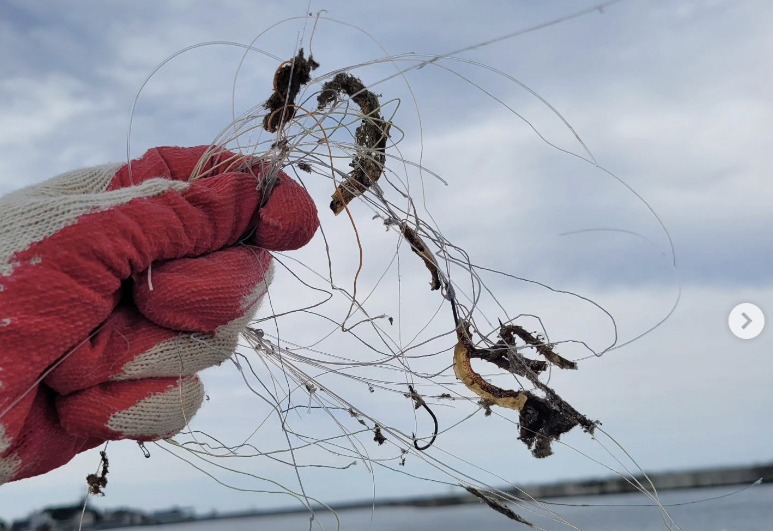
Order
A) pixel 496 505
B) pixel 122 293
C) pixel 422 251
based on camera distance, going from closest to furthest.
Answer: pixel 122 293
pixel 496 505
pixel 422 251

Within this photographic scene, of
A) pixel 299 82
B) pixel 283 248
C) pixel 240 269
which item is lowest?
pixel 240 269

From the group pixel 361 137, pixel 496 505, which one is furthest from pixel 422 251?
pixel 496 505

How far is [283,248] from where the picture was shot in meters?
1.88

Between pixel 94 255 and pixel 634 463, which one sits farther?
pixel 634 463

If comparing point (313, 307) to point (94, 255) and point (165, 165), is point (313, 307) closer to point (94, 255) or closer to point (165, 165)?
point (165, 165)

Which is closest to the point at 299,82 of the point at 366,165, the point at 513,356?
the point at 366,165

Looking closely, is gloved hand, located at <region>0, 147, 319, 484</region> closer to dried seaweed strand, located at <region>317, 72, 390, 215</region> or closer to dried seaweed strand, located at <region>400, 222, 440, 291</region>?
dried seaweed strand, located at <region>317, 72, 390, 215</region>

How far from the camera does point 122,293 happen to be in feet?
5.57

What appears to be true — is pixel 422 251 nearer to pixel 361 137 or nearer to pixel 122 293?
pixel 361 137

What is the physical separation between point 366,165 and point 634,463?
1088mm

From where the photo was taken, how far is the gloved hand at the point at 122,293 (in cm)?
148

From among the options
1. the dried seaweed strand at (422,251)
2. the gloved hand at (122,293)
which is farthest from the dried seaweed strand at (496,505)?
the gloved hand at (122,293)

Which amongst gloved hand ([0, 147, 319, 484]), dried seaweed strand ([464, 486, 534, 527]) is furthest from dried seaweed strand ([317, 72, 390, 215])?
dried seaweed strand ([464, 486, 534, 527])

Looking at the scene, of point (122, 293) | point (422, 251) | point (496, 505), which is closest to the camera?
point (122, 293)
